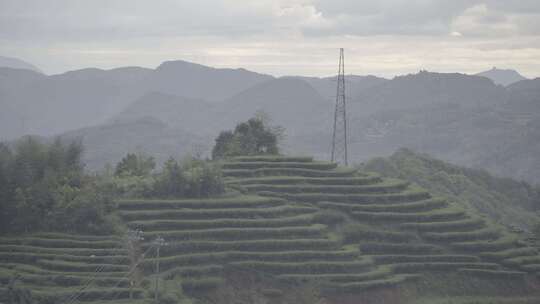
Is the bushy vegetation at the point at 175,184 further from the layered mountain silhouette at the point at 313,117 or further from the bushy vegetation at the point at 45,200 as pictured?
the layered mountain silhouette at the point at 313,117

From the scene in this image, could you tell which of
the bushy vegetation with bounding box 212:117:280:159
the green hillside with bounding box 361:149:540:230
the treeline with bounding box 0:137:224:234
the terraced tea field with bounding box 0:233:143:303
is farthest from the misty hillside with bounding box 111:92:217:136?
the terraced tea field with bounding box 0:233:143:303

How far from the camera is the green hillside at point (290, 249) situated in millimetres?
27453

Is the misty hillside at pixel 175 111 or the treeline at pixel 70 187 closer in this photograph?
the treeline at pixel 70 187

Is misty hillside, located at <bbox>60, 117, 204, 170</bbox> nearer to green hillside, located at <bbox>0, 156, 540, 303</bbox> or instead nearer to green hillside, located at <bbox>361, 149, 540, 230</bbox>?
green hillside, located at <bbox>361, 149, 540, 230</bbox>

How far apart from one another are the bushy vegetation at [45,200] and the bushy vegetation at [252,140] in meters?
12.0

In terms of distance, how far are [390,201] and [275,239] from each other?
7352 millimetres

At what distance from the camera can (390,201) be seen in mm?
35969

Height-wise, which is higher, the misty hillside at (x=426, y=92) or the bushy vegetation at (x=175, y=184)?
the misty hillside at (x=426, y=92)

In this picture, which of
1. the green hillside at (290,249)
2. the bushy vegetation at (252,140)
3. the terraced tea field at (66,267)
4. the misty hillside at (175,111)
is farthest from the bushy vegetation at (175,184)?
the misty hillside at (175,111)

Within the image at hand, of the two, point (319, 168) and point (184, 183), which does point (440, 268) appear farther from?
point (184, 183)

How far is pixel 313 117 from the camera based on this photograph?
159m

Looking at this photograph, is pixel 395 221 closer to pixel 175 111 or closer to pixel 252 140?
pixel 252 140

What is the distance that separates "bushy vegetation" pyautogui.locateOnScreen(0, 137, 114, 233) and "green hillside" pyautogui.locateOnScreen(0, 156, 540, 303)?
94 cm

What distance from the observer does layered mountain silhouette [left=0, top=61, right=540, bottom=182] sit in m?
108
